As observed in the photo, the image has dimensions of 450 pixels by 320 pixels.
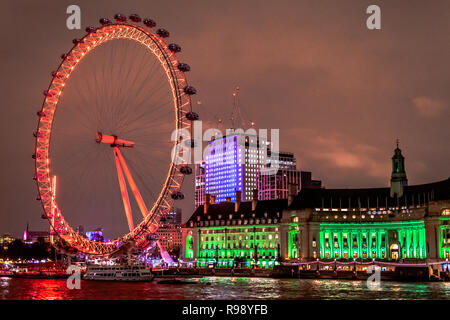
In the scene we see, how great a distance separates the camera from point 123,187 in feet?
344

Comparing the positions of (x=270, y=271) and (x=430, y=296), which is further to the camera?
(x=270, y=271)

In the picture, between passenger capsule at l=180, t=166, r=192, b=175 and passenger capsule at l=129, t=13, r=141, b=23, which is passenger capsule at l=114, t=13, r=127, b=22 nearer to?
passenger capsule at l=129, t=13, r=141, b=23

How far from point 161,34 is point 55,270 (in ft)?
304

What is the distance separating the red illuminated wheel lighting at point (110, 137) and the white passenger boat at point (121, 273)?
2146 centimetres

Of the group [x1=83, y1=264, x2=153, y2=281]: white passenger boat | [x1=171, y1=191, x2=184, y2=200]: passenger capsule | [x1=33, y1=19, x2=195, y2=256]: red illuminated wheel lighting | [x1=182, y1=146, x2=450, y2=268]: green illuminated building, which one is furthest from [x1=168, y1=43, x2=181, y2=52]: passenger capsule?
[x1=182, y1=146, x2=450, y2=268]: green illuminated building

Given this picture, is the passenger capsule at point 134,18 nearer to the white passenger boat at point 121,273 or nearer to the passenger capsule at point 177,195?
the passenger capsule at point 177,195

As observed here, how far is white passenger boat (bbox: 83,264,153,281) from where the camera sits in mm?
135625

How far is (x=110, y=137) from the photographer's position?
10006cm

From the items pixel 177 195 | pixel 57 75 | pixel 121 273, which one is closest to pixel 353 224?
pixel 121 273

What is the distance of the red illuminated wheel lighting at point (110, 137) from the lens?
328 feet

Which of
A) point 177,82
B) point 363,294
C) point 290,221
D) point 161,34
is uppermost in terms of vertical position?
point 161,34

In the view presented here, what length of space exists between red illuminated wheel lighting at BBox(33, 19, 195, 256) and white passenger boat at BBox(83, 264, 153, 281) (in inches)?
845
